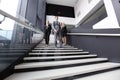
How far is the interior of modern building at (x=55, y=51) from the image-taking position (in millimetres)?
1691

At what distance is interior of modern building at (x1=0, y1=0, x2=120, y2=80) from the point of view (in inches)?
66.6

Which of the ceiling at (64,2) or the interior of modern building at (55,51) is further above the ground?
the ceiling at (64,2)

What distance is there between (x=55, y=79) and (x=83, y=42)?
292 cm

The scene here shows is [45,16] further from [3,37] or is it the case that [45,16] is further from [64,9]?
[3,37]

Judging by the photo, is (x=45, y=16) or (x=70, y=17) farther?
(x=70, y=17)

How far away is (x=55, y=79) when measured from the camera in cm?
175

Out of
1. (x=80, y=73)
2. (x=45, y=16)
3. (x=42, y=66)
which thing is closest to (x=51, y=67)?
(x=42, y=66)

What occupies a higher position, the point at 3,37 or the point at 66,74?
the point at 3,37

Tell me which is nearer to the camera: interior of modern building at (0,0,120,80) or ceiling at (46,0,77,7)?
interior of modern building at (0,0,120,80)

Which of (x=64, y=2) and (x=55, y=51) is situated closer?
(x=55, y=51)

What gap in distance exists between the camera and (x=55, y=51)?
12.1ft

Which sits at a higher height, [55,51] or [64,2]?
[64,2]

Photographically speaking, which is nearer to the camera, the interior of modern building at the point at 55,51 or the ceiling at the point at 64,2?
the interior of modern building at the point at 55,51

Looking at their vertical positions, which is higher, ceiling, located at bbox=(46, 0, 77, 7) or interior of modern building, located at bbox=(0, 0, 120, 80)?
ceiling, located at bbox=(46, 0, 77, 7)
